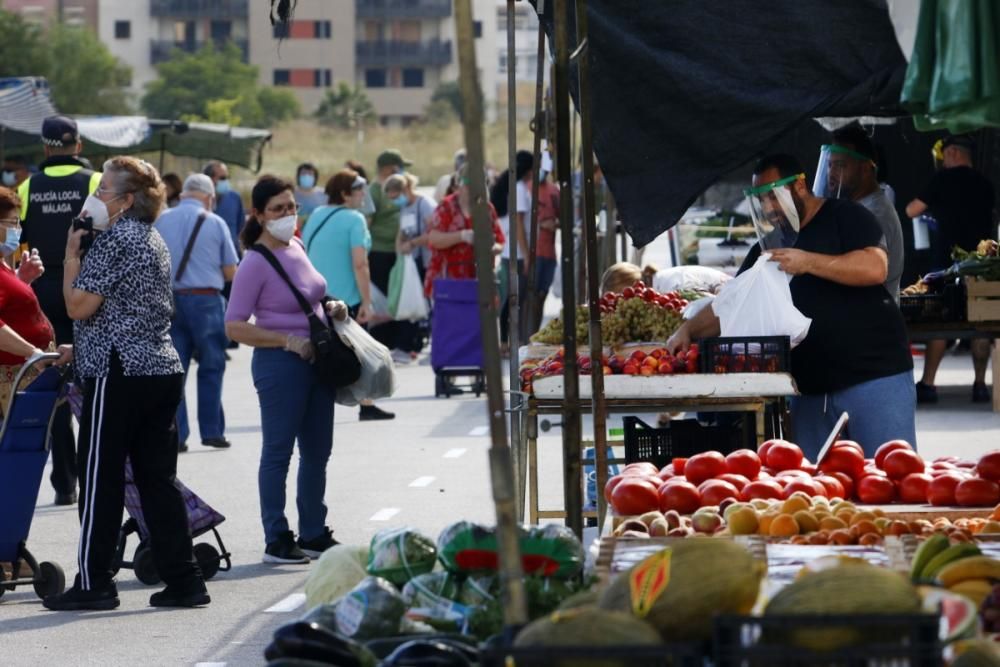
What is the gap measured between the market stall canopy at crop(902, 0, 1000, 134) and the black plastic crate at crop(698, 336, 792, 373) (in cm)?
290

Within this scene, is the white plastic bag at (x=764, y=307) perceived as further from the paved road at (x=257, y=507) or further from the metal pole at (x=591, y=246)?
the paved road at (x=257, y=507)

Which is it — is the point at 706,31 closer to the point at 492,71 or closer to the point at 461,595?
the point at 461,595

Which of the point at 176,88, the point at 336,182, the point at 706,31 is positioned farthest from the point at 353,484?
the point at 176,88

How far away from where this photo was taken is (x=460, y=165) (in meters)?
19.7

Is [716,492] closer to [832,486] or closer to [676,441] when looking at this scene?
[832,486]

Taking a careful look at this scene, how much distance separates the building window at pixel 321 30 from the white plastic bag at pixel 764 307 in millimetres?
119373

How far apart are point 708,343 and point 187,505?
2659mm

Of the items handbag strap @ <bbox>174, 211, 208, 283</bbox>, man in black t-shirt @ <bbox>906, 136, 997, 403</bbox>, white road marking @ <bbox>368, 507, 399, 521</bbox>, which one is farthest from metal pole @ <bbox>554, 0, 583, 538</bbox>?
man in black t-shirt @ <bbox>906, 136, 997, 403</bbox>

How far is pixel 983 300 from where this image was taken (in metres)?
13.2

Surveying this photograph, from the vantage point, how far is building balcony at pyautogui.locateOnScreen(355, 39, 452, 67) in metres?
126

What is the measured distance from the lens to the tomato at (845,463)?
20.8ft

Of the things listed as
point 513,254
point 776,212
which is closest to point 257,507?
point 513,254

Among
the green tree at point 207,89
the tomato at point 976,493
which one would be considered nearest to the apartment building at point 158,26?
the green tree at point 207,89

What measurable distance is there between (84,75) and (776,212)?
81499 mm
